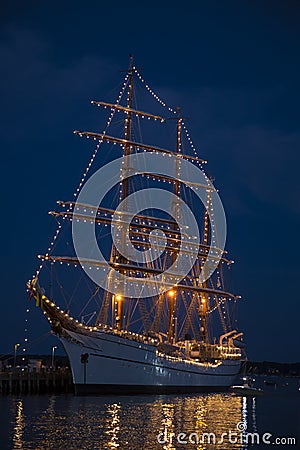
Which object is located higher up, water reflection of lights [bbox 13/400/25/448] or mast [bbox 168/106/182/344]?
mast [bbox 168/106/182/344]

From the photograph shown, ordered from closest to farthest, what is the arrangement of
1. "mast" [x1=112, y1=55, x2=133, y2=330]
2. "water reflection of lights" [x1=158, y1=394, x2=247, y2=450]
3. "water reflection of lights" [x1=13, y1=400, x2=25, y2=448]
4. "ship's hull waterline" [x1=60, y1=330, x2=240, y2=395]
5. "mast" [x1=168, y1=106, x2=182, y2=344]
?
"water reflection of lights" [x1=13, y1=400, x2=25, y2=448] < "water reflection of lights" [x1=158, y1=394, x2=247, y2=450] < "ship's hull waterline" [x1=60, y1=330, x2=240, y2=395] < "mast" [x1=112, y1=55, x2=133, y2=330] < "mast" [x1=168, y1=106, x2=182, y2=344]

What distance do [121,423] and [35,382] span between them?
28.1 m

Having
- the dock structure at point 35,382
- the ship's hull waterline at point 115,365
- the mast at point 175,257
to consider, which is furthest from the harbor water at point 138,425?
the mast at point 175,257

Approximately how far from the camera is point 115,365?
55.0 metres

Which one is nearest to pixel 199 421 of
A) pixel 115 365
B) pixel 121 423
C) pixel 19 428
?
pixel 121 423

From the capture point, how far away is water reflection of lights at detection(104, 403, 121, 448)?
1203 inches

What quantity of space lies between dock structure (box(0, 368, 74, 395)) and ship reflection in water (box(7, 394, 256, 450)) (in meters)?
8.52

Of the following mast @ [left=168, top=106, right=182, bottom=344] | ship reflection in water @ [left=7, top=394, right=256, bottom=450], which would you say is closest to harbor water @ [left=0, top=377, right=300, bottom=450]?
ship reflection in water @ [left=7, top=394, right=256, bottom=450]

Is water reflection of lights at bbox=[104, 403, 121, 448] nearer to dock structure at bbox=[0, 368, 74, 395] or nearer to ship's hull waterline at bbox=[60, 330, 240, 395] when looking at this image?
ship's hull waterline at bbox=[60, 330, 240, 395]

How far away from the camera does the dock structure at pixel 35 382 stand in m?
61.5

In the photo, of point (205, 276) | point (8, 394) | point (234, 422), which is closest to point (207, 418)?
point (234, 422)

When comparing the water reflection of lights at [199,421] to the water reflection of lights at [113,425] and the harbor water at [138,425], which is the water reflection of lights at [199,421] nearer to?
the harbor water at [138,425]

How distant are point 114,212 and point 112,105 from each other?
10.3m

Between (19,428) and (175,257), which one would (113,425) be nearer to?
(19,428)
